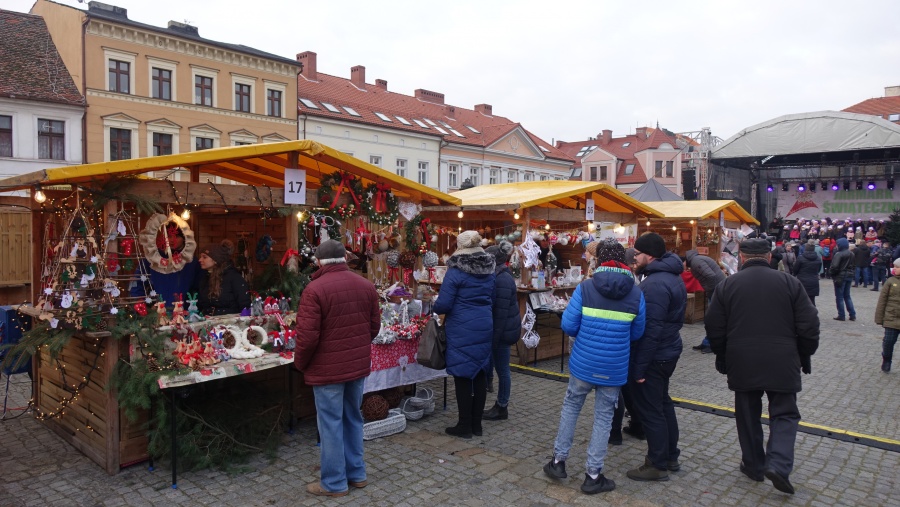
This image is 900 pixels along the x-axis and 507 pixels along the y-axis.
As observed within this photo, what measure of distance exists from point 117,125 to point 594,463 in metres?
21.8

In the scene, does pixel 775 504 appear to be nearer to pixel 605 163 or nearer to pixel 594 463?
pixel 594 463

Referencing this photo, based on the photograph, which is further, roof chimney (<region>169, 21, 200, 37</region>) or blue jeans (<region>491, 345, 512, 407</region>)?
roof chimney (<region>169, 21, 200, 37</region>)

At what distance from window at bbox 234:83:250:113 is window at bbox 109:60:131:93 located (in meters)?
4.06

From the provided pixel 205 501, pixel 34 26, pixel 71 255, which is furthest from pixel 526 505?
pixel 34 26

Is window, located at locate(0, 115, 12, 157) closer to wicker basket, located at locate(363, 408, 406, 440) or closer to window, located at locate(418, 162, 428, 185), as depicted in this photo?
window, located at locate(418, 162, 428, 185)

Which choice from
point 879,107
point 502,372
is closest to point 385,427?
point 502,372

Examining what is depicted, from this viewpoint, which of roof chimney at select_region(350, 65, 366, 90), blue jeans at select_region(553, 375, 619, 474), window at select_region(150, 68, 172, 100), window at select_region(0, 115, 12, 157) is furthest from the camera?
roof chimney at select_region(350, 65, 366, 90)

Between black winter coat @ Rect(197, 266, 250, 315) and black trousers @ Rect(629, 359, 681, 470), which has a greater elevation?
black winter coat @ Rect(197, 266, 250, 315)

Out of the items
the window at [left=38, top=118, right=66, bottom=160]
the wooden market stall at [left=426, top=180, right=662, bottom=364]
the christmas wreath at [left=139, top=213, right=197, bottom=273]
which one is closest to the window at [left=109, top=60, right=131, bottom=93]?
the window at [left=38, top=118, right=66, bottom=160]

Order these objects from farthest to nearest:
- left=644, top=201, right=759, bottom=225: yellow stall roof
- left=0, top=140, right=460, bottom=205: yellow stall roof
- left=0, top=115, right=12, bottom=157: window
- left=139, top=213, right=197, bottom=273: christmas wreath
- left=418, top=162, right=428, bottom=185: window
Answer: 1. left=418, top=162, right=428, bottom=185: window
2. left=0, top=115, right=12, bottom=157: window
3. left=644, top=201, right=759, bottom=225: yellow stall roof
4. left=139, top=213, right=197, bottom=273: christmas wreath
5. left=0, top=140, right=460, bottom=205: yellow stall roof

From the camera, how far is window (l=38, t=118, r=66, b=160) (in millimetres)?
19125

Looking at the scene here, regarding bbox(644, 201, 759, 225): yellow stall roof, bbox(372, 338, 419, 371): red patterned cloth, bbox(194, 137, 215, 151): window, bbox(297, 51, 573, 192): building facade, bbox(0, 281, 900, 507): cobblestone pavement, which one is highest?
bbox(297, 51, 573, 192): building facade

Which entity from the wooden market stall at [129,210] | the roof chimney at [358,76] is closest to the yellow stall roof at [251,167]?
the wooden market stall at [129,210]

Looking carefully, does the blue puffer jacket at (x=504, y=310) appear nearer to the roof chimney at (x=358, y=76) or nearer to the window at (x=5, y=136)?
the window at (x=5, y=136)
